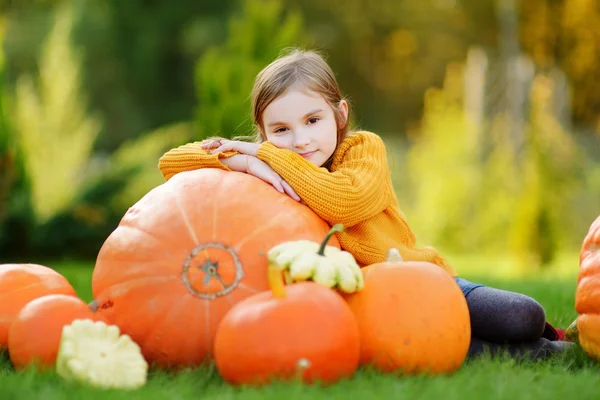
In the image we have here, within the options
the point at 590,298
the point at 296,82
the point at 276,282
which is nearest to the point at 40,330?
the point at 276,282

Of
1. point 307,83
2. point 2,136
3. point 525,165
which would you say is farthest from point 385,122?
point 307,83

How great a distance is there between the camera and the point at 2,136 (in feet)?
27.1

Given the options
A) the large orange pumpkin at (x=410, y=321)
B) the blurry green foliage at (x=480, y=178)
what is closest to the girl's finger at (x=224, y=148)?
the large orange pumpkin at (x=410, y=321)

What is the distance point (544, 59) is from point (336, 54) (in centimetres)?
702

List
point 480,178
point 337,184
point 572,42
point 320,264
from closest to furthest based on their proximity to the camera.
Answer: point 320,264, point 337,184, point 480,178, point 572,42

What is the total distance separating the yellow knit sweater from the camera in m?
3.19

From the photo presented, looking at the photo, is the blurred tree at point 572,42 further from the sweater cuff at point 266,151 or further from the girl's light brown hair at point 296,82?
the sweater cuff at point 266,151

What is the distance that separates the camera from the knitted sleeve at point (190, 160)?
3375mm

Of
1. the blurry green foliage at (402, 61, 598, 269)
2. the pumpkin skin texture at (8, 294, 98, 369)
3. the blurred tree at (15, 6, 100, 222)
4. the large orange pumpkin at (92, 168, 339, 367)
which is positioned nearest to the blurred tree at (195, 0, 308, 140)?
the blurred tree at (15, 6, 100, 222)

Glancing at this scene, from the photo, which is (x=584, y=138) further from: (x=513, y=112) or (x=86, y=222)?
(x=86, y=222)

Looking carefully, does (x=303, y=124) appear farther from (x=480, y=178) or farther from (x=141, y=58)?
(x=141, y=58)

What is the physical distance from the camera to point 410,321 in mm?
2668

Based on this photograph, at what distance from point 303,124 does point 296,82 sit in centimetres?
20

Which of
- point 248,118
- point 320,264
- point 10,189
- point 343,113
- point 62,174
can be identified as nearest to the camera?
point 320,264
